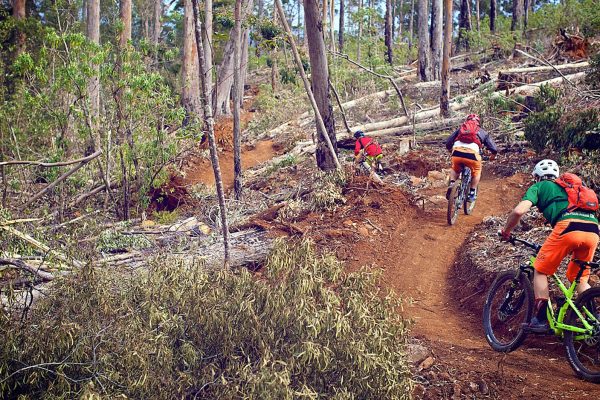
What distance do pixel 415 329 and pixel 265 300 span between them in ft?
9.00

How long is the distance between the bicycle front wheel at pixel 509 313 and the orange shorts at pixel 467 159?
3491mm

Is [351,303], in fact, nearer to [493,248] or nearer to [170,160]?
[493,248]

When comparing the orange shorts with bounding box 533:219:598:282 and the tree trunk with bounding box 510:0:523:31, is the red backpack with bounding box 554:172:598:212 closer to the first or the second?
the orange shorts with bounding box 533:219:598:282

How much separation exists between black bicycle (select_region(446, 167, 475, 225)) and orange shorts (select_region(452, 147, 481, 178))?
8cm

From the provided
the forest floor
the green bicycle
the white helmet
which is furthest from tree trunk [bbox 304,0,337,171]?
the white helmet

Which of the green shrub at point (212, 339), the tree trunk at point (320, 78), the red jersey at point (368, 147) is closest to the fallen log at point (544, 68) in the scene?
the red jersey at point (368, 147)

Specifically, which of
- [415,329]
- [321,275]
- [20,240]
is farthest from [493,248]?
[20,240]

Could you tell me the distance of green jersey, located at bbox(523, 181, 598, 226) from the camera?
5652 mm

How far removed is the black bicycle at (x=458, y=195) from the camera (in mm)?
10336

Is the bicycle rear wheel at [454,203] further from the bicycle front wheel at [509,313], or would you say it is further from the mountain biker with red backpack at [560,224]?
the mountain biker with red backpack at [560,224]

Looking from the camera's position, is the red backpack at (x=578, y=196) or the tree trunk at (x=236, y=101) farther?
the tree trunk at (x=236, y=101)

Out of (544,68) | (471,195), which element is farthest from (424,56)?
(471,195)

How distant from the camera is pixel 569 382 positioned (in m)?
5.51

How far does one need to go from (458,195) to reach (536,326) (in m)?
4.81
